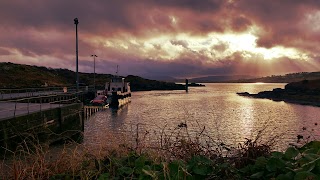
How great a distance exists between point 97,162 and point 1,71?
5111 inches

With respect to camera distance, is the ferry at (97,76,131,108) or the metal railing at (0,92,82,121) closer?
the metal railing at (0,92,82,121)

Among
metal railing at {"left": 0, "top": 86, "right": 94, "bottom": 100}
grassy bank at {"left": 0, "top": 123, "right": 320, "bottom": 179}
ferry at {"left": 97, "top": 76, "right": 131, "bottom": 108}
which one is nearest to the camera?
grassy bank at {"left": 0, "top": 123, "right": 320, "bottom": 179}

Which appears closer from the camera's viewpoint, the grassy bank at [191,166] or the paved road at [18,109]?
the grassy bank at [191,166]

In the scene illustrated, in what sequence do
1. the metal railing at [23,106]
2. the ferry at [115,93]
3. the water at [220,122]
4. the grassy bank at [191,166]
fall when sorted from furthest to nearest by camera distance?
the ferry at [115,93] < the water at [220,122] < the metal railing at [23,106] < the grassy bank at [191,166]

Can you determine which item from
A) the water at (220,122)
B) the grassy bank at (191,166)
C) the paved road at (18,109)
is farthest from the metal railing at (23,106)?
the grassy bank at (191,166)

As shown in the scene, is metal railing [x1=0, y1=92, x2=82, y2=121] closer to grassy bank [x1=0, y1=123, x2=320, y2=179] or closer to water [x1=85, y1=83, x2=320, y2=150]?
water [x1=85, y1=83, x2=320, y2=150]

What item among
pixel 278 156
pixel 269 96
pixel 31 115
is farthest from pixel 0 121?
pixel 269 96

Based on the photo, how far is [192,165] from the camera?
182 inches

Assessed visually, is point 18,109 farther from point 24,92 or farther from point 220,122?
point 24,92

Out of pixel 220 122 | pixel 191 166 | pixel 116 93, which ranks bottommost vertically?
pixel 220 122

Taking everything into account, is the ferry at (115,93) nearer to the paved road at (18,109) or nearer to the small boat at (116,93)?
the small boat at (116,93)

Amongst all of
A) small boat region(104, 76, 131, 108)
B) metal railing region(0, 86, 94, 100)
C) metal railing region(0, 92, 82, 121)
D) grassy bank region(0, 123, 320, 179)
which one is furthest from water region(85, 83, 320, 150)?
metal railing region(0, 86, 94, 100)

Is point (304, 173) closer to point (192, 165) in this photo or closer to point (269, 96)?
point (192, 165)

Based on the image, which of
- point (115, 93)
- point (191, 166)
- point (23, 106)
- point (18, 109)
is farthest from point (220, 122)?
point (191, 166)
